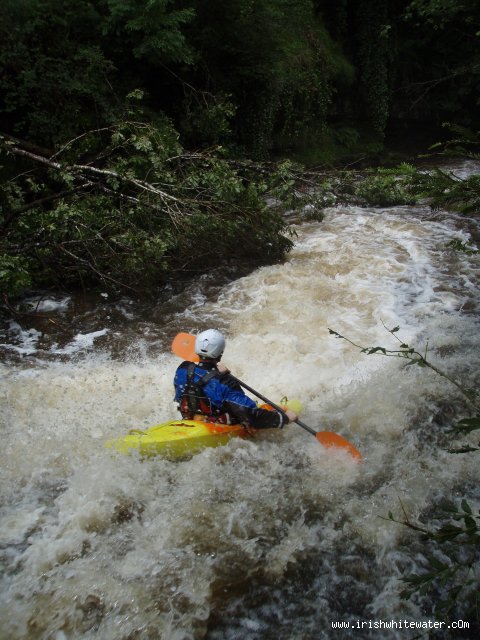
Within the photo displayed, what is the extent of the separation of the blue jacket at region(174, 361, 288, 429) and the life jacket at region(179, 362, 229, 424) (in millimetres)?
22

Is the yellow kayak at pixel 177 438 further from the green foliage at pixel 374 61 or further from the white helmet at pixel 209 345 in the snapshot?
the green foliage at pixel 374 61

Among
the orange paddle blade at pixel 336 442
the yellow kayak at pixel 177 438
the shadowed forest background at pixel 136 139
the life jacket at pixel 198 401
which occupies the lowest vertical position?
the orange paddle blade at pixel 336 442

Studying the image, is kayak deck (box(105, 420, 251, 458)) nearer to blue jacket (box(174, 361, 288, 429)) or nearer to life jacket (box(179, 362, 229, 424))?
life jacket (box(179, 362, 229, 424))

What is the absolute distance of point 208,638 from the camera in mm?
2588

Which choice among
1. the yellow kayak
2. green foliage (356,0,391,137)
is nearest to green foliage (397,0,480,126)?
green foliage (356,0,391,137)

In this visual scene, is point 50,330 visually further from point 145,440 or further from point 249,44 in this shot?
point 249,44

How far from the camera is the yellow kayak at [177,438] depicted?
3.62 meters

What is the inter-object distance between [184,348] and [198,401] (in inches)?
31.4

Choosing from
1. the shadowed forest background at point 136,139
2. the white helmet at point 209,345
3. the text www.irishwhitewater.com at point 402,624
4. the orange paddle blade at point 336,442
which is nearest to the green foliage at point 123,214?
the shadowed forest background at point 136,139

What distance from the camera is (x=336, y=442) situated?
12.4 ft

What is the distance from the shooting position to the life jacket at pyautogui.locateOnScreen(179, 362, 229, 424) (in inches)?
148

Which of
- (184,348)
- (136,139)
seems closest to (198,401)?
(184,348)

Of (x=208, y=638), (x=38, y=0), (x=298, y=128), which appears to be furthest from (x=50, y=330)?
(x=298, y=128)

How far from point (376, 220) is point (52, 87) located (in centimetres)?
563
